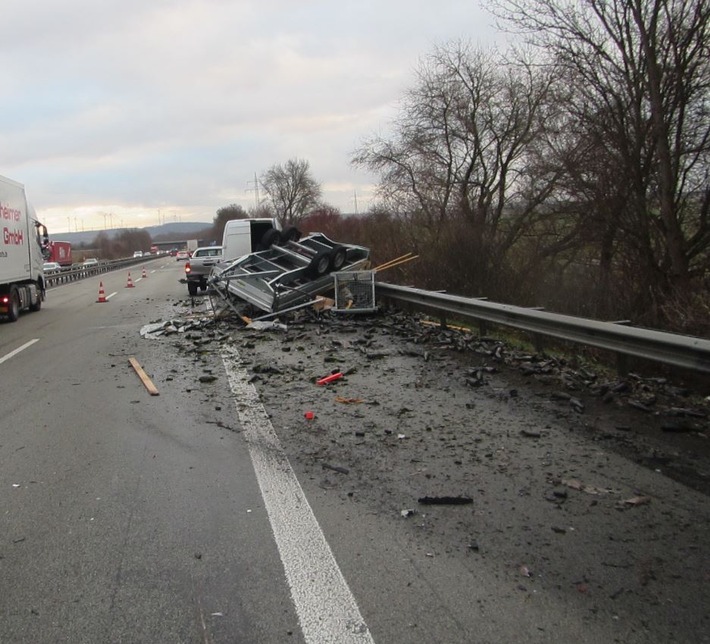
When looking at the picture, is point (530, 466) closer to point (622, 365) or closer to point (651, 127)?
point (622, 365)

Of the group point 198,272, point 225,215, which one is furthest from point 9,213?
point 225,215

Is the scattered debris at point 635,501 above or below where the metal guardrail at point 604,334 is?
below

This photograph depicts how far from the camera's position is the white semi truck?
1546cm

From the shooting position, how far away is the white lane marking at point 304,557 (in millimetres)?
2697

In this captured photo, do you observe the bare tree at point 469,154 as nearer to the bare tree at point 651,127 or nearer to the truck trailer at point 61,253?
the bare tree at point 651,127

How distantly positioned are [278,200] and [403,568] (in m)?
94.5

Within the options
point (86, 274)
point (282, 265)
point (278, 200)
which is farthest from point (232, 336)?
point (278, 200)

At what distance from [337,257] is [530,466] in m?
10.1

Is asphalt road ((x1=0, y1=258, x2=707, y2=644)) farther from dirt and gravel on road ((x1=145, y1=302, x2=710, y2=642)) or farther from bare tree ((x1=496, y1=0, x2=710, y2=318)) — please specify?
bare tree ((x1=496, y1=0, x2=710, y2=318))

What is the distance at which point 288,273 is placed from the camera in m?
13.3

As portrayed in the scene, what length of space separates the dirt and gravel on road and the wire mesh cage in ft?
15.7

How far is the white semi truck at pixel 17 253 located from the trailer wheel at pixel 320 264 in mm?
7973

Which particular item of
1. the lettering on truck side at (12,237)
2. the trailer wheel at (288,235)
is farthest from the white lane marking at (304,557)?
the lettering on truck side at (12,237)

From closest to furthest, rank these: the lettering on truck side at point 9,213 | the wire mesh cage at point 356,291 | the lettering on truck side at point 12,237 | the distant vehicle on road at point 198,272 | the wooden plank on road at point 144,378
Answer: the wooden plank on road at point 144,378 → the wire mesh cage at point 356,291 → the lettering on truck side at point 9,213 → the lettering on truck side at point 12,237 → the distant vehicle on road at point 198,272
